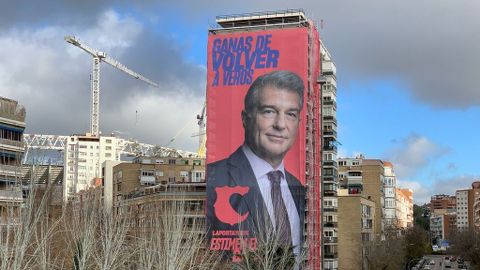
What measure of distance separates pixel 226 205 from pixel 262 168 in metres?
6.14

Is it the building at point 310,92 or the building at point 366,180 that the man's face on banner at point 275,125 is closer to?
the building at point 310,92

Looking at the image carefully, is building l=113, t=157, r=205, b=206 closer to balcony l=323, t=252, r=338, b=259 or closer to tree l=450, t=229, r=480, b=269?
balcony l=323, t=252, r=338, b=259

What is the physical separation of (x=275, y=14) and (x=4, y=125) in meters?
42.0

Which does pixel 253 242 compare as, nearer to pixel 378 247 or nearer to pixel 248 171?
pixel 248 171

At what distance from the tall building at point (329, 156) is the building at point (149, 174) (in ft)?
69.8

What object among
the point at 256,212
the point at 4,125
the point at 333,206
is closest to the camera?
the point at 4,125

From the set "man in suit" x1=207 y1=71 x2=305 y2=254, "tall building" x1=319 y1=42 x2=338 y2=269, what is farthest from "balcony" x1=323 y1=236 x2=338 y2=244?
"man in suit" x1=207 y1=71 x2=305 y2=254

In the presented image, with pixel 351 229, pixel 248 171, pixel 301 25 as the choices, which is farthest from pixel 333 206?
pixel 301 25

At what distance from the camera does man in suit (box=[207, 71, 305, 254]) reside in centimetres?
8206

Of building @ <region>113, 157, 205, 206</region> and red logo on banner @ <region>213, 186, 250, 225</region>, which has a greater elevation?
building @ <region>113, 157, 205, 206</region>

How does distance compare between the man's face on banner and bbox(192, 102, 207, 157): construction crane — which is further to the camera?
bbox(192, 102, 207, 157): construction crane

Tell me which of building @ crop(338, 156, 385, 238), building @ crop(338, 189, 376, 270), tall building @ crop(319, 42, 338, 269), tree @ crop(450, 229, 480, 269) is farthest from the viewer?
building @ crop(338, 156, 385, 238)

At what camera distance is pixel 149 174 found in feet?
367

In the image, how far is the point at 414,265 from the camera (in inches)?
5394
